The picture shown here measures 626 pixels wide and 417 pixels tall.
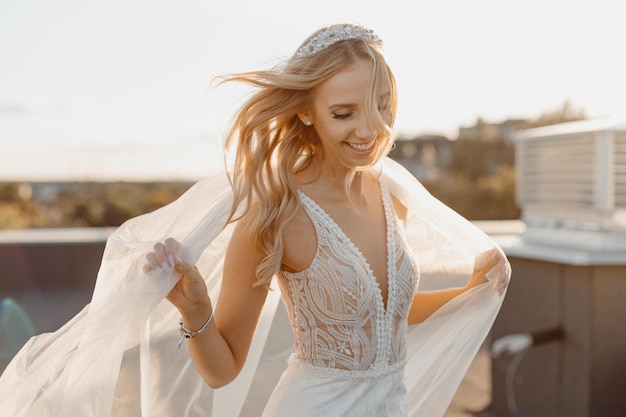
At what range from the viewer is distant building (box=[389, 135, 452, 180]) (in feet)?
82.2

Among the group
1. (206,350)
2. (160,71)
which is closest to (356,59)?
(206,350)

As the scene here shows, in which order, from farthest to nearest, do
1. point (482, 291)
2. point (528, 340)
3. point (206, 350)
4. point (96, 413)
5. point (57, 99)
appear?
point (57, 99) < point (528, 340) < point (482, 291) < point (206, 350) < point (96, 413)

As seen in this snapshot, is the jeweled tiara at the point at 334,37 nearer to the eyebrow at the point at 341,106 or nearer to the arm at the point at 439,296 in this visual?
the eyebrow at the point at 341,106

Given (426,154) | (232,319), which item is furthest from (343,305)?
(426,154)

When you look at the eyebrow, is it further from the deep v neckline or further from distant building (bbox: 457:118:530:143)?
distant building (bbox: 457:118:530:143)

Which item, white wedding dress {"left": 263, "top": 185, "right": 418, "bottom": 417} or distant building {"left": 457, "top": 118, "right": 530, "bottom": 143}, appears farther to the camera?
distant building {"left": 457, "top": 118, "right": 530, "bottom": 143}

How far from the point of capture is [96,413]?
5.11 feet

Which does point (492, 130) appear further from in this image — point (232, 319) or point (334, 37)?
point (232, 319)

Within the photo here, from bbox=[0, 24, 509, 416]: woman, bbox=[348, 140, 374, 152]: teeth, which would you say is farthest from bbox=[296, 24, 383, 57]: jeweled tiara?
bbox=[348, 140, 374, 152]: teeth

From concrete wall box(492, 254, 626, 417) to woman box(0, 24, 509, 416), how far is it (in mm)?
1823

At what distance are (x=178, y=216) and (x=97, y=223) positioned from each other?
19.5m

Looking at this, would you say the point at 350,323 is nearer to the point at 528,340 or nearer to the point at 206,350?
the point at 206,350

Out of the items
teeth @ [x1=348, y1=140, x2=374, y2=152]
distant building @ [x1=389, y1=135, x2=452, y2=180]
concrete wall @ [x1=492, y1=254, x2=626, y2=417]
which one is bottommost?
distant building @ [x1=389, y1=135, x2=452, y2=180]

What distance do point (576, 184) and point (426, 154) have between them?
2238cm
